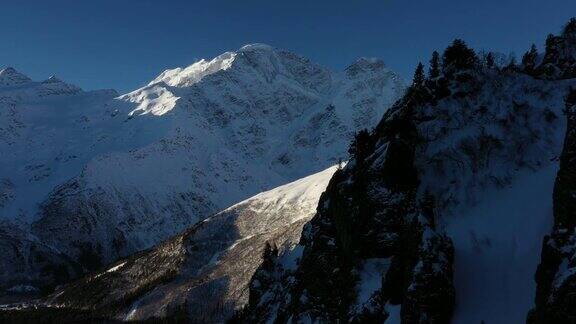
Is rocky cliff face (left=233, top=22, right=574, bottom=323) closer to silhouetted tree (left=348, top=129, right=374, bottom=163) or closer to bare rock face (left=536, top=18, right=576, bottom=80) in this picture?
silhouetted tree (left=348, top=129, right=374, bottom=163)

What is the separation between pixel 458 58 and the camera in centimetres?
9981

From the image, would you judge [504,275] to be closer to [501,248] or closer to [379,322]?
[501,248]

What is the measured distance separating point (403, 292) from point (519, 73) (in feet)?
144

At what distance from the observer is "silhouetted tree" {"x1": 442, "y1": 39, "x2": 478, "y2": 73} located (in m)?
96.5

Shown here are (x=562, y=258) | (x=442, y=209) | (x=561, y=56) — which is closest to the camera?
(x=562, y=258)

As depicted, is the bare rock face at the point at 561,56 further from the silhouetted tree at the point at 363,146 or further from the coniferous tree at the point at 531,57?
the silhouetted tree at the point at 363,146

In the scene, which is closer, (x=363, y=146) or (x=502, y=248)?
(x=502, y=248)

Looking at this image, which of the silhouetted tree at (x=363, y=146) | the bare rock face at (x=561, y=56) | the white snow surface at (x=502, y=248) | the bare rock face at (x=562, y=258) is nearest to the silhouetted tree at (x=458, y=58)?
the bare rock face at (x=561, y=56)

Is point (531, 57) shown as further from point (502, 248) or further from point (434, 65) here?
point (502, 248)

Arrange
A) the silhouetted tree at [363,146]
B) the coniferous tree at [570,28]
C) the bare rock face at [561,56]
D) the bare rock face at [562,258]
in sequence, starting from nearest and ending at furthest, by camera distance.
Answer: the bare rock face at [562,258] → the silhouetted tree at [363,146] → the bare rock face at [561,56] → the coniferous tree at [570,28]

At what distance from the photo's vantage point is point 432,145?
3396 inches

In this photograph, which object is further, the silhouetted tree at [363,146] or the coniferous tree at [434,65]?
the coniferous tree at [434,65]

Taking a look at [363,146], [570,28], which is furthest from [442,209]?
[570,28]

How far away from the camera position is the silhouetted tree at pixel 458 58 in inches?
3799
